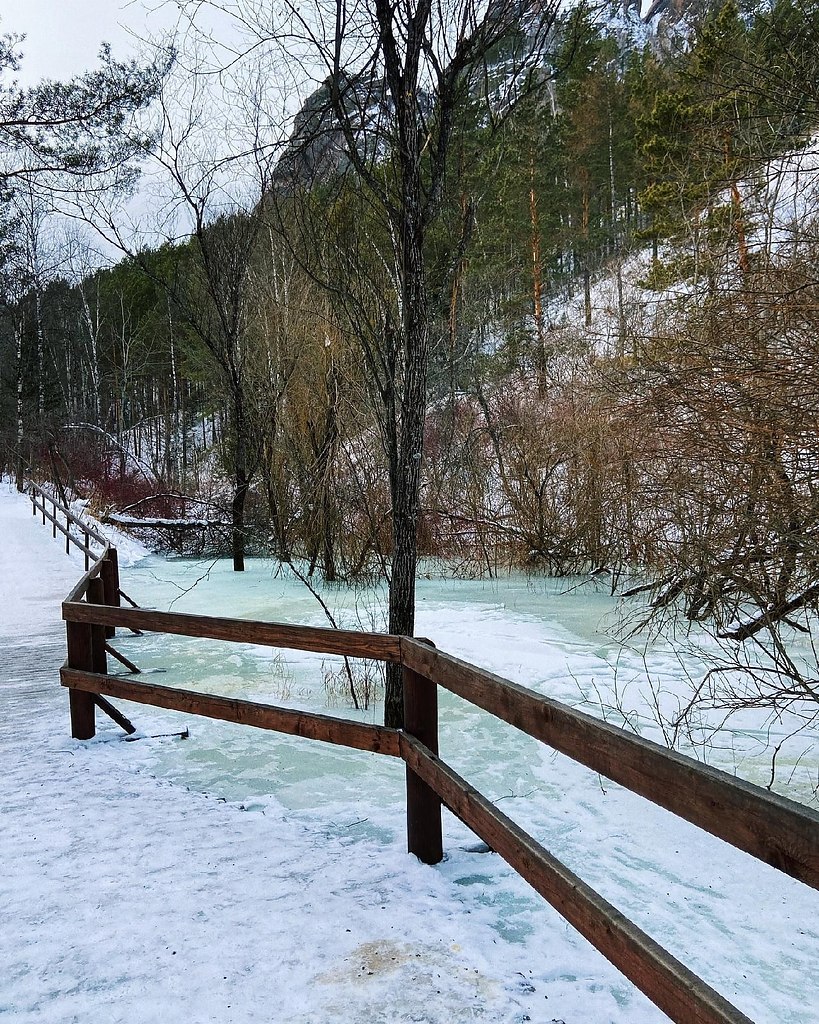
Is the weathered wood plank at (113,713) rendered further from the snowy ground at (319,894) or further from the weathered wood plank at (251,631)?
the weathered wood plank at (251,631)

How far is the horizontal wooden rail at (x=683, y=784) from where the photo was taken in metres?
1.50

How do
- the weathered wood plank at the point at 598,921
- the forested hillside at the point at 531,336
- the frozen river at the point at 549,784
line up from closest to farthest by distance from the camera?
the weathered wood plank at the point at 598,921, the frozen river at the point at 549,784, the forested hillside at the point at 531,336

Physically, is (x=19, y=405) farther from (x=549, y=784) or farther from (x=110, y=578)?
(x=549, y=784)

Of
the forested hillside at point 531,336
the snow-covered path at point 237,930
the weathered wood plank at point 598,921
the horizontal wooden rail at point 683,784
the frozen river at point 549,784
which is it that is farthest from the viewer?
the forested hillside at point 531,336

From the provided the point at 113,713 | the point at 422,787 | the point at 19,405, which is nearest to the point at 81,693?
the point at 113,713

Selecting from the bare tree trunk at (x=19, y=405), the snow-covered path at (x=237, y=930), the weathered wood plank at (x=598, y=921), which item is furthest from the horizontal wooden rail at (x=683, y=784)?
the bare tree trunk at (x=19, y=405)

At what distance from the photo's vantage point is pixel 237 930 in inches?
119

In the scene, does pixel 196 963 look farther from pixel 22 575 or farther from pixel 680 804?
pixel 22 575

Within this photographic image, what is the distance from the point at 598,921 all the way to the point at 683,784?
59 centimetres

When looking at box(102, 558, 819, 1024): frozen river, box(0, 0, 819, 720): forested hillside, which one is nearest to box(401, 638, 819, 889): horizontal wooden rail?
box(102, 558, 819, 1024): frozen river

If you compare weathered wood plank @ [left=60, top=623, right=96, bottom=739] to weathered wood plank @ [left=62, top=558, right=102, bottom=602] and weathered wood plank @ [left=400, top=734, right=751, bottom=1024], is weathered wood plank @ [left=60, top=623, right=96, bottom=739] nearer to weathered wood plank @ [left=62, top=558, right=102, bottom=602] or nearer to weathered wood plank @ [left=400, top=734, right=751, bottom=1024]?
weathered wood plank @ [left=62, top=558, right=102, bottom=602]

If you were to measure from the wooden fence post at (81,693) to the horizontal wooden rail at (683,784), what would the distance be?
3.75 m

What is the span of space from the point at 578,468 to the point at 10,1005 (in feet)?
43.0

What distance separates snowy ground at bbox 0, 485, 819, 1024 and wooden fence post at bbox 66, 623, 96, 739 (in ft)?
0.60
